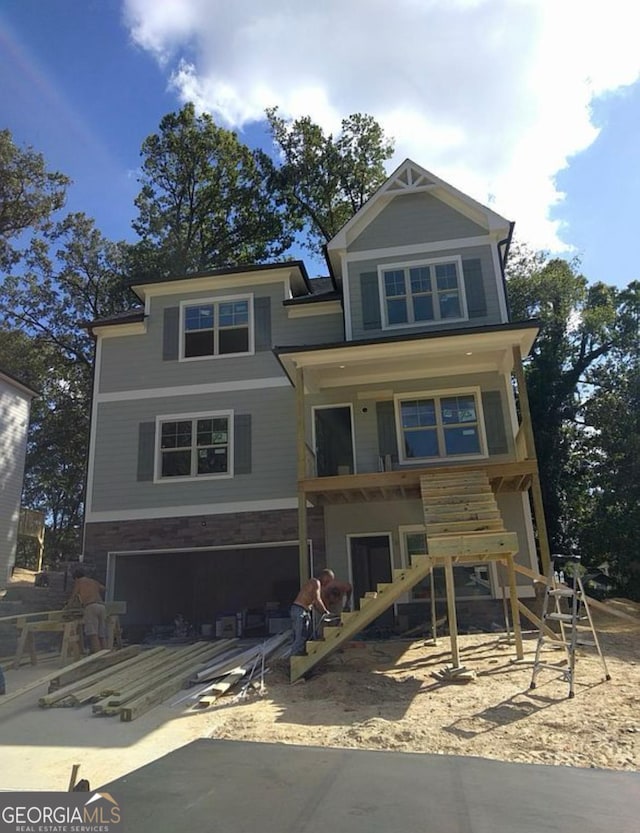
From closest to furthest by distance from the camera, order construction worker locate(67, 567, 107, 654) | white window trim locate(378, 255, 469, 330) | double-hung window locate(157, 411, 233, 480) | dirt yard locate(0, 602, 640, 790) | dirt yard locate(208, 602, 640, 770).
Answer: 1. dirt yard locate(0, 602, 640, 790)
2. dirt yard locate(208, 602, 640, 770)
3. construction worker locate(67, 567, 107, 654)
4. white window trim locate(378, 255, 469, 330)
5. double-hung window locate(157, 411, 233, 480)

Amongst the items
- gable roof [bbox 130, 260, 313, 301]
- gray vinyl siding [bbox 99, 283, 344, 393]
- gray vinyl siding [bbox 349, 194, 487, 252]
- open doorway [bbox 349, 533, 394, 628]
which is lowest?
open doorway [bbox 349, 533, 394, 628]

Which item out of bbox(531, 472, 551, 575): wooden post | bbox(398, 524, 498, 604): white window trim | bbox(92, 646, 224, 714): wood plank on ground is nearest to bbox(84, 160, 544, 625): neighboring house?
bbox(398, 524, 498, 604): white window trim

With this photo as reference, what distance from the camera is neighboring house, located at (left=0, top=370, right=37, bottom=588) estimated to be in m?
17.0

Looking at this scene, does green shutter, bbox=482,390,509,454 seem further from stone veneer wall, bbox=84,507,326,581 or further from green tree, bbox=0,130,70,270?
green tree, bbox=0,130,70,270

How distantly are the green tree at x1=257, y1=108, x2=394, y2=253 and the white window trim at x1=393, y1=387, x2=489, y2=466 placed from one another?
15.0 meters

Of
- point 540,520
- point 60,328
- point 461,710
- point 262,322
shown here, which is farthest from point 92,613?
point 60,328

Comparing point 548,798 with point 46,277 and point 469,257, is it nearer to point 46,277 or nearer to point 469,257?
point 469,257

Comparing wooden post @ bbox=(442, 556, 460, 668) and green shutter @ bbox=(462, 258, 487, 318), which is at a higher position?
green shutter @ bbox=(462, 258, 487, 318)

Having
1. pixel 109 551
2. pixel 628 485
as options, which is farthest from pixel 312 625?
pixel 628 485

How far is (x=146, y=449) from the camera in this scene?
15109 mm

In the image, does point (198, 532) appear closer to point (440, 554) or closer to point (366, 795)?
point (440, 554)

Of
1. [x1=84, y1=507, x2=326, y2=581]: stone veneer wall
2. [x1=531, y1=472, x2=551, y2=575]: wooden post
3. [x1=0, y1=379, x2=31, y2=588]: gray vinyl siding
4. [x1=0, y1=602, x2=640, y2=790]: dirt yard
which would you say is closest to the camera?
[x1=0, y1=602, x2=640, y2=790]: dirt yard

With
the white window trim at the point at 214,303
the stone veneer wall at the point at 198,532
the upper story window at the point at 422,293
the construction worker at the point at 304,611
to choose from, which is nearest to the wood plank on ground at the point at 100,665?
the construction worker at the point at 304,611

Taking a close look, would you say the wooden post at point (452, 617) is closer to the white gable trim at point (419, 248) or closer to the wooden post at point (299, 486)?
the wooden post at point (299, 486)
